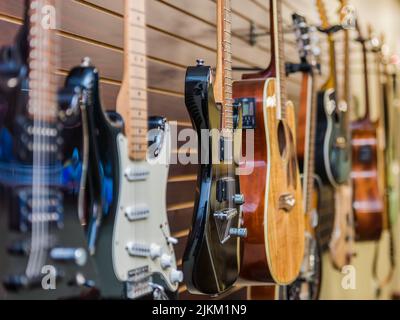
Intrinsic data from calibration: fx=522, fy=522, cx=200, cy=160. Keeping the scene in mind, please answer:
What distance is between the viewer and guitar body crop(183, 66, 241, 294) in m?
1.00

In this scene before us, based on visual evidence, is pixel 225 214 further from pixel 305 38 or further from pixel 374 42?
pixel 374 42

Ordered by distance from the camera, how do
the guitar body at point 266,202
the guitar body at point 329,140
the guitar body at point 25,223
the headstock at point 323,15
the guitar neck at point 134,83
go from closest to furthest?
1. the guitar body at point 25,223
2. the guitar neck at point 134,83
3. the guitar body at point 266,202
4. the headstock at point 323,15
5. the guitar body at point 329,140

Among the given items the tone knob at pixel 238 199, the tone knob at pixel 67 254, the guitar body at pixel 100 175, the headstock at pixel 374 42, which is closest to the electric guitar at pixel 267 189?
the tone knob at pixel 238 199

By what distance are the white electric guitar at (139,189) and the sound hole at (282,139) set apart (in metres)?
0.45

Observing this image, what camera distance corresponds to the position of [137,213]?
2.95 ft

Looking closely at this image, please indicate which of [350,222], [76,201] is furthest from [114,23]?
[350,222]

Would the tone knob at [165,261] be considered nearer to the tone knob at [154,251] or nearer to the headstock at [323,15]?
the tone knob at [154,251]

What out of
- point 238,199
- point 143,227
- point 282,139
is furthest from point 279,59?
point 143,227

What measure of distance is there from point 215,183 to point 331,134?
95 cm

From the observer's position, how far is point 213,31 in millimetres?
1609

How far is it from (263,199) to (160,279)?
384 millimetres

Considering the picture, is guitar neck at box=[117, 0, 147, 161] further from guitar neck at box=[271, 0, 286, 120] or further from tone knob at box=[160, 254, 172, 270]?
guitar neck at box=[271, 0, 286, 120]

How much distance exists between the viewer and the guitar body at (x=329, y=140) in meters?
1.86

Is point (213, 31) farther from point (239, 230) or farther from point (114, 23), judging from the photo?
point (239, 230)
